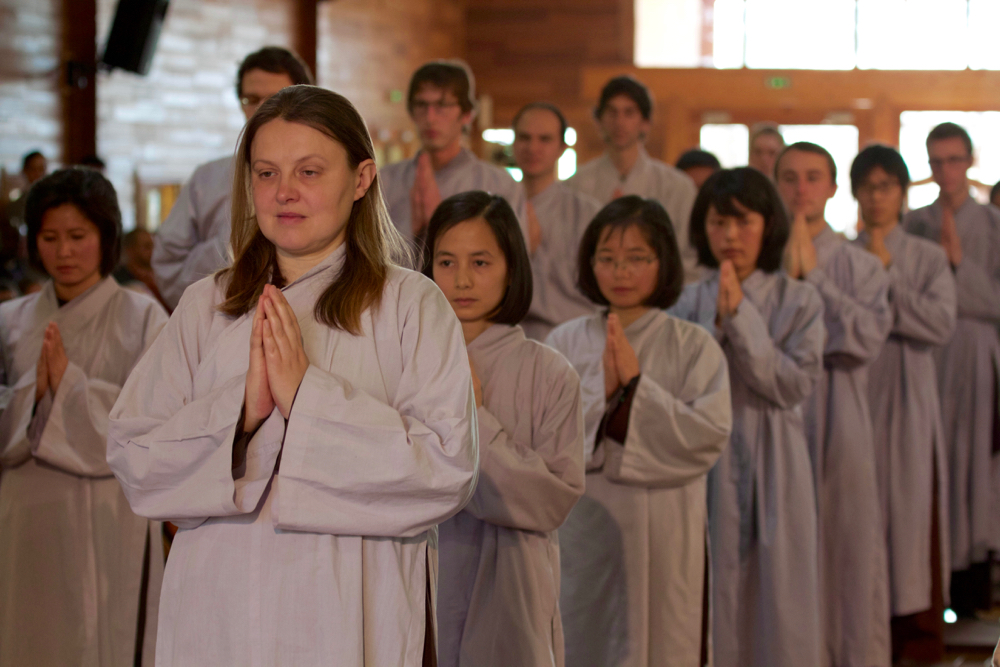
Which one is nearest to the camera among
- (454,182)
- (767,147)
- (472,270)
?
(472,270)

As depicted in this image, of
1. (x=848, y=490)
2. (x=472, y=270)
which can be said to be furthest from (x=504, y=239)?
(x=848, y=490)

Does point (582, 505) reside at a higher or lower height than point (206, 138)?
lower

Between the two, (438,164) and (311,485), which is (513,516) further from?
(438,164)

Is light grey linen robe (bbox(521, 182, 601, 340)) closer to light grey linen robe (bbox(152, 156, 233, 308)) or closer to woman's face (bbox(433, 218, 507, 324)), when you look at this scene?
light grey linen robe (bbox(152, 156, 233, 308))

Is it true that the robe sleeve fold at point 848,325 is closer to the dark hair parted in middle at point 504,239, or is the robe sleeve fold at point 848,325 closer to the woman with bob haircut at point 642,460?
the woman with bob haircut at point 642,460

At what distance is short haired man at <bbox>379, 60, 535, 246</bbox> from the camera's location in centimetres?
379

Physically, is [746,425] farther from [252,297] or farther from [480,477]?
[252,297]

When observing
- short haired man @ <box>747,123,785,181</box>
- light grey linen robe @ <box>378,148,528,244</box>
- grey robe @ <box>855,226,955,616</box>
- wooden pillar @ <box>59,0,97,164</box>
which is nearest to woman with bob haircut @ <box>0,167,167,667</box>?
light grey linen robe @ <box>378,148,528,244</box>

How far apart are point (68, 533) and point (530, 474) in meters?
1.22

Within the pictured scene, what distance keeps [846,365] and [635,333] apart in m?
1.28

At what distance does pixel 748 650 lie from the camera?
317cm

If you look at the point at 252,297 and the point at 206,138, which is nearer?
the point at 252,297

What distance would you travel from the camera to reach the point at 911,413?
4.21 metres

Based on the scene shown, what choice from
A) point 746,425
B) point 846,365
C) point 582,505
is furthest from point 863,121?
point 582,505
